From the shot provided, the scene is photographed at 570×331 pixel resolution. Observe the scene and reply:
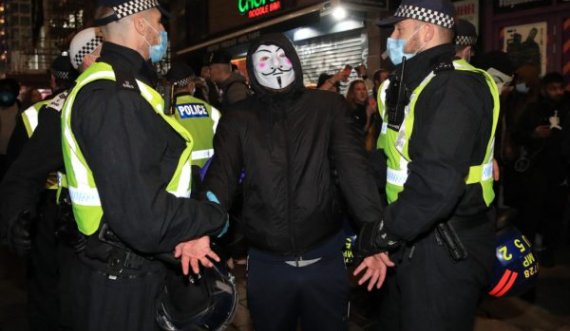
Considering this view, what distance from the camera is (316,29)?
40.0 ft

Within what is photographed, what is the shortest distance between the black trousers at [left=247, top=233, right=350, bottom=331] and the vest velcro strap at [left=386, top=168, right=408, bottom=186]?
50cm

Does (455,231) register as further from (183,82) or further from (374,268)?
(183,82)

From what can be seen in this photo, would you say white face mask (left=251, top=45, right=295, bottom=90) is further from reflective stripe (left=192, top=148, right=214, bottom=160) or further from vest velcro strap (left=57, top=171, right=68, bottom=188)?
reflective stripe (left=192, top=148, right=214, bottom=160)

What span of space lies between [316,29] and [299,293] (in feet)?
33.5

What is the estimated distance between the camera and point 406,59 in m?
2.76

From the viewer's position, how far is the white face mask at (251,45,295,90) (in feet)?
9.44

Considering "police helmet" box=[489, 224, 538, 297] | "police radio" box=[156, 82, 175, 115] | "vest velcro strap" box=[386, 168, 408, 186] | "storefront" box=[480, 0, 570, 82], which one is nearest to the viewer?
"police radio" box=[156, 82, 175, 115]

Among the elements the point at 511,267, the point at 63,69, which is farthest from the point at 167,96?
the point at 63,69

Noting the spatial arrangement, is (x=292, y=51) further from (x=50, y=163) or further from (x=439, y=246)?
(x=50, y=163)

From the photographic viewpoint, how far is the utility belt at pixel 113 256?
7.40 feet

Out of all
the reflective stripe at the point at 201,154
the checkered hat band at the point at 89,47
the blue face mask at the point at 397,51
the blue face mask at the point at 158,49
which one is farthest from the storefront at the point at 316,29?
the blue face mask at the point at 158,49

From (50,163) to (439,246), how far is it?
7.60 ft

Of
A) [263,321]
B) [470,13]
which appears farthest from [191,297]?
[470,13]

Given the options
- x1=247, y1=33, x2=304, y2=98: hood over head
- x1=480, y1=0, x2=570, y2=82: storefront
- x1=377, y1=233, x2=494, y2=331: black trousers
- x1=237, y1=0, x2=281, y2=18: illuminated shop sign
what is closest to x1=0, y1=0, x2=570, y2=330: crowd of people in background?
x1=247, y1=33, x2=304, y2=98: hood over head
